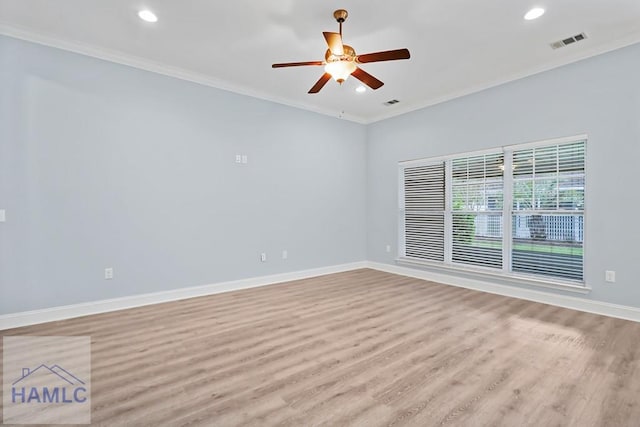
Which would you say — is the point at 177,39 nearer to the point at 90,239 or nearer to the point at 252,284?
the point at 90,239

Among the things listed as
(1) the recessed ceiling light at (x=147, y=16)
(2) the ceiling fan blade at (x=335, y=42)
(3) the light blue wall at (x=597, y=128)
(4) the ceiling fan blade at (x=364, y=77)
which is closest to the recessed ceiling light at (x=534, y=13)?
(3) the light blue wall at (x=597, y=128)

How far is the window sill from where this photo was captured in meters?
3.88

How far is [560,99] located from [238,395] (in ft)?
16.1

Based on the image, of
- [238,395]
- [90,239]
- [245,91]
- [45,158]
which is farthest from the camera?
[245,91]

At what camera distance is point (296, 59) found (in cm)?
390

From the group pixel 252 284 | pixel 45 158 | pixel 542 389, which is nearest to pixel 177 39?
pixel 45 158

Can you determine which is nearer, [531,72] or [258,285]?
[531,72]

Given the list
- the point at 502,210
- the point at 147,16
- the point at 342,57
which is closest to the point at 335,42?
the point at 342,57

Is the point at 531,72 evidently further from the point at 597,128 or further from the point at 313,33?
the point at 313,33

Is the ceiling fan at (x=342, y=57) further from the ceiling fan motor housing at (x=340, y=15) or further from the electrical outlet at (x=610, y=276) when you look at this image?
the electrical outlet at (x=610, y=276)

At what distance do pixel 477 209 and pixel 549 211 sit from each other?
1000 mm

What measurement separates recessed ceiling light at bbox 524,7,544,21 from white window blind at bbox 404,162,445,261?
2.62 m

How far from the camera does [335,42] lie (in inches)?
106

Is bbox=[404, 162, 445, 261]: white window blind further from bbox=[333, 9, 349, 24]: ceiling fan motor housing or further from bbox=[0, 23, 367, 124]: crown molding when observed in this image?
bbox=[333, 9, 349, 24]: ceiling fan motor housing
